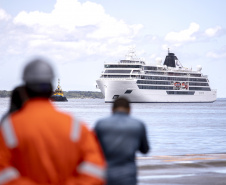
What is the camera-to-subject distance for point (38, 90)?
3072 mm

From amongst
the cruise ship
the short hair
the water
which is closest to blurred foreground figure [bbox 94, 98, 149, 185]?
the short hair

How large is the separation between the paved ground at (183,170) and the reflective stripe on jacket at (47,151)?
8.51m

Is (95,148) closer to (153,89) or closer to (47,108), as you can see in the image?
(47,108)

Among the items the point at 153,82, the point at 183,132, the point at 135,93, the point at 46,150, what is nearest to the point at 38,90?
the point at 46,150

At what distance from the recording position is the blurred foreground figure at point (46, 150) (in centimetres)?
284

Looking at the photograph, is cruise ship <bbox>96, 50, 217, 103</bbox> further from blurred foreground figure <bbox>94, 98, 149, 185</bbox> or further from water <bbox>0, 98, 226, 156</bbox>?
blurred foreground figure <bbox>94, 98, 149, 185</bbox>

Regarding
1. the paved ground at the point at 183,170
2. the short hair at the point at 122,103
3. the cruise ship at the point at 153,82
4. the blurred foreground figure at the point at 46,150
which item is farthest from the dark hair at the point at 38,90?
the cruise ship at the point at 153,82

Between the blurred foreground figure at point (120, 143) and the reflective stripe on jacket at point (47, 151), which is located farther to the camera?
the blurred foreground figure at point (120, 143)

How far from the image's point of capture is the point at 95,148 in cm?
296

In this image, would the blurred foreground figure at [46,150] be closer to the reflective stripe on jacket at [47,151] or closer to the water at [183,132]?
the reflective stripe on jacket at [47,151]

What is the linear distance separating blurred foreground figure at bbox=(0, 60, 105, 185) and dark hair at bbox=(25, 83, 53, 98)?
0.27ft

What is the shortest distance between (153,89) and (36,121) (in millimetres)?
128702

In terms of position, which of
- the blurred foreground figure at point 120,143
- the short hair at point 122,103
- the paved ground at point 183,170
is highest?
Answer: the short hair at point 122,103

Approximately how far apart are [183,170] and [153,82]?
118 meters
